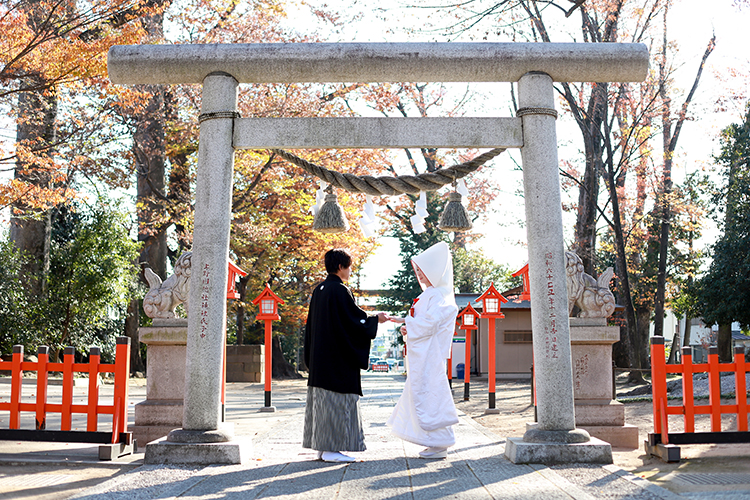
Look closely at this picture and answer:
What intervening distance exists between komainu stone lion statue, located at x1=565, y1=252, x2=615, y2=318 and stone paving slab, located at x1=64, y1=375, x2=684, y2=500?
98.2 inches

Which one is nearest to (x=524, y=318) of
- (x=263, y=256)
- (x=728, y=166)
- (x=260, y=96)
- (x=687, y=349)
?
(x=728, y=166)

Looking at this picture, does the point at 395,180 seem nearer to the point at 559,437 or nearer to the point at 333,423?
the point at 333,423

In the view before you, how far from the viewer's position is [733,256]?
17875 millimetres

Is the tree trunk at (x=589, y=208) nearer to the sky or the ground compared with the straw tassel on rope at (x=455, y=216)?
nearer to the sky

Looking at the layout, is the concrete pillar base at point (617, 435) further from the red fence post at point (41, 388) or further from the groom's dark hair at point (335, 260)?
the red fence post at point (41, 388)

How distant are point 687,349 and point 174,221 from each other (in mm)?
14202

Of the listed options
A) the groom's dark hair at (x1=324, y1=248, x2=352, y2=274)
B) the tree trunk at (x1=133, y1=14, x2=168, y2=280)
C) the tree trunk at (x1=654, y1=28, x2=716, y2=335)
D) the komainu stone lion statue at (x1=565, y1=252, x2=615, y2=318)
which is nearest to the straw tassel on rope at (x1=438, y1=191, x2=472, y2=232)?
the groom's dark hair at (x1=324, y1=248, x2=352, y2=274)

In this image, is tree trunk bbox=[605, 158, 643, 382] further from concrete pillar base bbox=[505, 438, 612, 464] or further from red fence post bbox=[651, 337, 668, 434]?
concrete pillar base bbox=[505, 438, 612, 464]

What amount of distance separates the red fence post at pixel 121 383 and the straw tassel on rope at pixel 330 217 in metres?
2.27

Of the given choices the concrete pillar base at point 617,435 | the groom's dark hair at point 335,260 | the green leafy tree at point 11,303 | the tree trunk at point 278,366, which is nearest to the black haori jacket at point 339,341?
the groom's dark hair at point 335,260

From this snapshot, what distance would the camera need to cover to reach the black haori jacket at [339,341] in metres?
5.62

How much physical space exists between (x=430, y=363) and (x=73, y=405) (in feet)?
11.3

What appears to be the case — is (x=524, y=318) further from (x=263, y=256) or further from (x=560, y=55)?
(x=560, y=55)

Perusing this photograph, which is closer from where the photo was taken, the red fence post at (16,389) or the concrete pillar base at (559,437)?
the concrete pillar base at (559,437)
